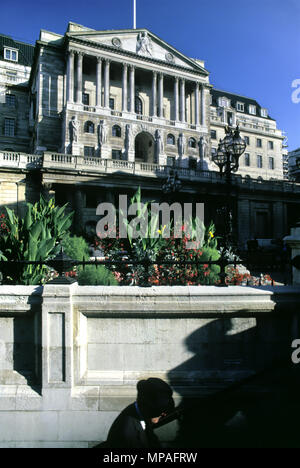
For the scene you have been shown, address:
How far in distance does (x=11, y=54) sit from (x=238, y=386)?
5477 centimetres

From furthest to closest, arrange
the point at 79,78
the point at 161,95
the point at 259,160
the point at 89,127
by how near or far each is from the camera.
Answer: the point at 259,160 < the point at 161,95 < the point at 89,127 < the point at 79,78

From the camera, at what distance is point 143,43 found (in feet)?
125

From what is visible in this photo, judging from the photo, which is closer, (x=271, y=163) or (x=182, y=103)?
(x=182, y=103)

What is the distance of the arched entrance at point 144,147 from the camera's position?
3844 cm

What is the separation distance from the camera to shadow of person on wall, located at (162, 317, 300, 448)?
3.38m

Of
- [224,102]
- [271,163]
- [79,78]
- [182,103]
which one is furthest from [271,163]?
[79,78]

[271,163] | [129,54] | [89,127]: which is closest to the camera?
[89,127]

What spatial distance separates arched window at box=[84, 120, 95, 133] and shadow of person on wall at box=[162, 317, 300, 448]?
34.3 metres

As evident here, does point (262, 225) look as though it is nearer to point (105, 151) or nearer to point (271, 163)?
point (105, 151)

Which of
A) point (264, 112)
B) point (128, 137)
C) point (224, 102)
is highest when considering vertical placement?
point (264, 112)

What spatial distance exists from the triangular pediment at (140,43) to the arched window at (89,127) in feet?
31.6
